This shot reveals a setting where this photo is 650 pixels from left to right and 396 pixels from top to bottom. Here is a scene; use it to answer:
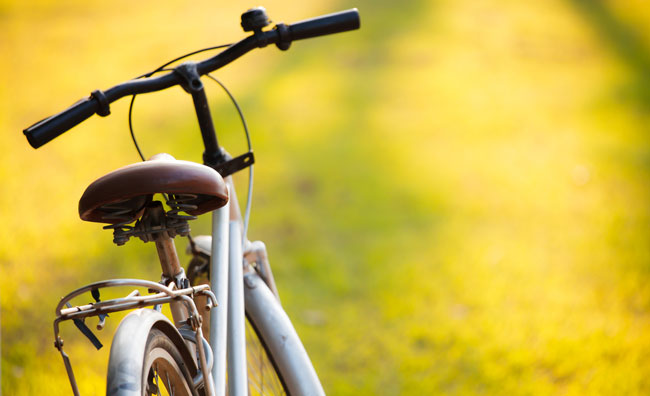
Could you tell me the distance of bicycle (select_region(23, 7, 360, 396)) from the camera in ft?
2.51

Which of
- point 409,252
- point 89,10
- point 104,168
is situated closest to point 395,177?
point 409,252

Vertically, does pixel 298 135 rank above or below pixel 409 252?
above

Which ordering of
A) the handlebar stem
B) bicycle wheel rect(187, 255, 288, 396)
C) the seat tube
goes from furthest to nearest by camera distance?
bicycle wheel rect(187, 255, 288, 396) < the handlebar stem < the seat tube

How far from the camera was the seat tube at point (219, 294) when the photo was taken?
1009 mm

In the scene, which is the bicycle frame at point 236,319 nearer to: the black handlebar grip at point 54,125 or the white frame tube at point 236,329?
the white frame tube at point 236,329

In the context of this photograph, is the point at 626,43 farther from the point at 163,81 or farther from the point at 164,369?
the point at 164,369

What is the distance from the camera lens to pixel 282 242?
8.45 ft

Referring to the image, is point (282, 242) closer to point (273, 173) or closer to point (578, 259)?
point (273, 173)

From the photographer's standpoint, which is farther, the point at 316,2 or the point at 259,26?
the point at 316,2

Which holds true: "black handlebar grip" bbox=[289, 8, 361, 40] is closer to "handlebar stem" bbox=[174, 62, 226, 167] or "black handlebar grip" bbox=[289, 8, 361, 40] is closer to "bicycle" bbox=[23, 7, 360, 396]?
"bicycle" bbox=[23, 7, 360, 396]

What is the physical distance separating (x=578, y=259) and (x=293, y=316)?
126cm

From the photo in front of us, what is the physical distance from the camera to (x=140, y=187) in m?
0.82

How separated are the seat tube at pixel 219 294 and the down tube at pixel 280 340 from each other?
6.3 inches

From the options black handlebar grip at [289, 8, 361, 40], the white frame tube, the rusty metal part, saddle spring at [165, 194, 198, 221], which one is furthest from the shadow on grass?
the rusty metal part
